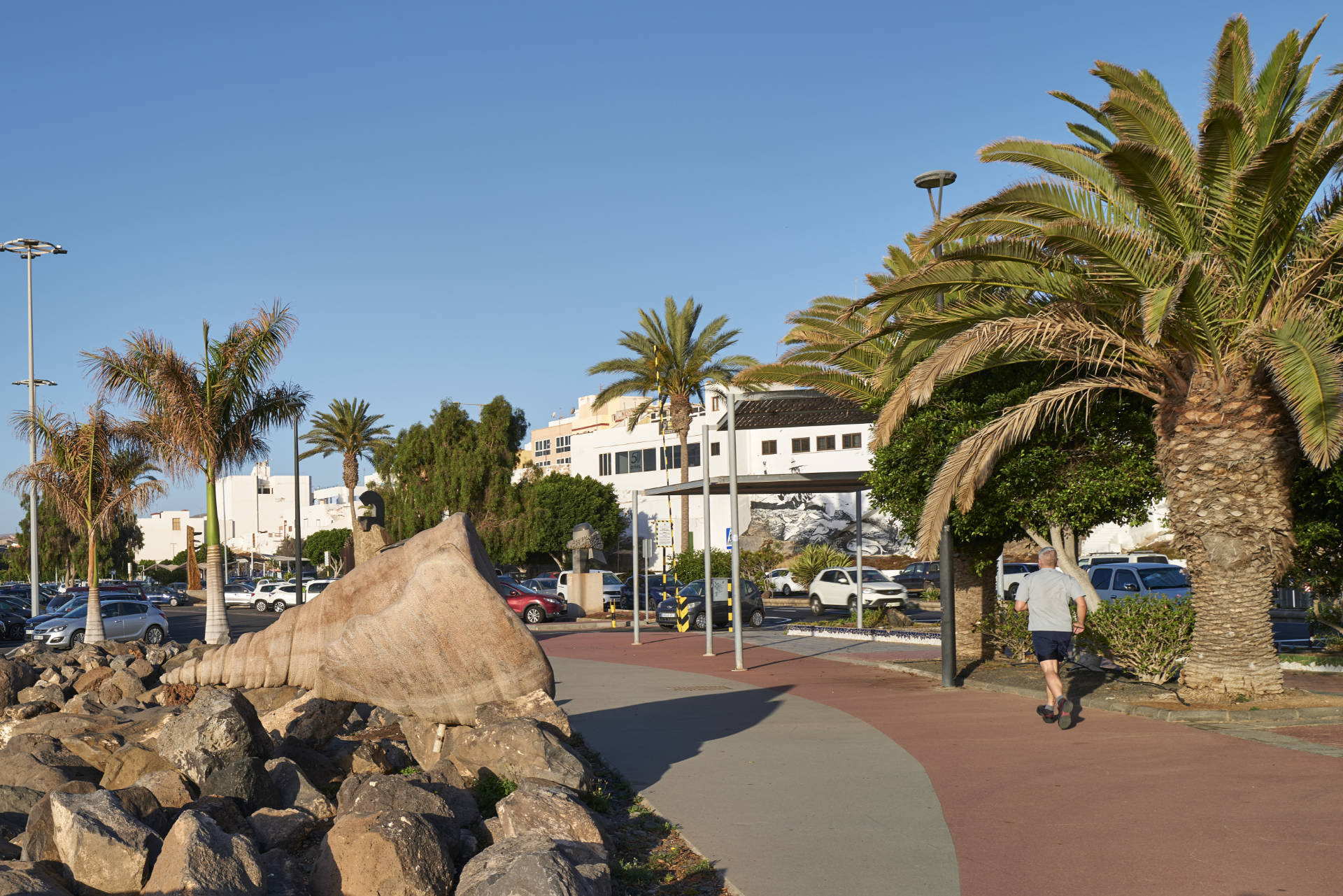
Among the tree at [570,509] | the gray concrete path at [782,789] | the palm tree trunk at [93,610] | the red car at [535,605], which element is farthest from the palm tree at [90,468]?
the tree at [570,509]

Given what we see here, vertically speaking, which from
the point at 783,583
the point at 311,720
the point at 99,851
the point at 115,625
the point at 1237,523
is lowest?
the point at 783,583

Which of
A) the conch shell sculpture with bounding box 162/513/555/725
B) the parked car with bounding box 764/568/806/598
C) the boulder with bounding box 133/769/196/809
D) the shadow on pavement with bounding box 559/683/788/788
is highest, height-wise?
the conch shell sculpture with bounding box 162/513/555/725

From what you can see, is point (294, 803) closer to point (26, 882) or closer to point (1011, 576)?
point (26, 882)

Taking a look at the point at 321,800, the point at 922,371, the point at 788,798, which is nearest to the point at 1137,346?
the point at 922,371

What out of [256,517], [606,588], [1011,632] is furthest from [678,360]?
[256,517]

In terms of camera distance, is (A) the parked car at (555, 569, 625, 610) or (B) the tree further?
(B) the tree

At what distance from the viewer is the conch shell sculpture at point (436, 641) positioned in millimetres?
9664

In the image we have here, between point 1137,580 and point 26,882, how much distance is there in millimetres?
22608

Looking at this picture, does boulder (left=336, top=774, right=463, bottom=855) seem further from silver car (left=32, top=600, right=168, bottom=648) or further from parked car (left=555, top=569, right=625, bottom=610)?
parked car (left=555, top=569, right=625, bottom=610)

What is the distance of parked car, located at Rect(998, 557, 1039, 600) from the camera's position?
32.5 metres

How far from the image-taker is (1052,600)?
37.6ft

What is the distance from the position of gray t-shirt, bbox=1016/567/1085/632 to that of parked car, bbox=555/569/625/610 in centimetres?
2757

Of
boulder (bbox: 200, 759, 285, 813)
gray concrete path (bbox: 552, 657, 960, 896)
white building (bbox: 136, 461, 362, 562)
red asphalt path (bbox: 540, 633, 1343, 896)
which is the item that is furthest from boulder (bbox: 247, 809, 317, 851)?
white building (bbox: 136, 461, 362, 562)

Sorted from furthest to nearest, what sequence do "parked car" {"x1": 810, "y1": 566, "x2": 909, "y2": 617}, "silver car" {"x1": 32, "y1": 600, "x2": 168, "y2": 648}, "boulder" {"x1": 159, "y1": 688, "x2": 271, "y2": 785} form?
1. "parked car" {"x1": 810, "y1": 566, "x2": 909, "y2": 617}
2. "silver car" {"x1": 32, "y1": 600, "x2": 168, "y2": 648}
3. "boulder" {"x1": 159, "y1": 688, "x2": 271, "y2": 785}
